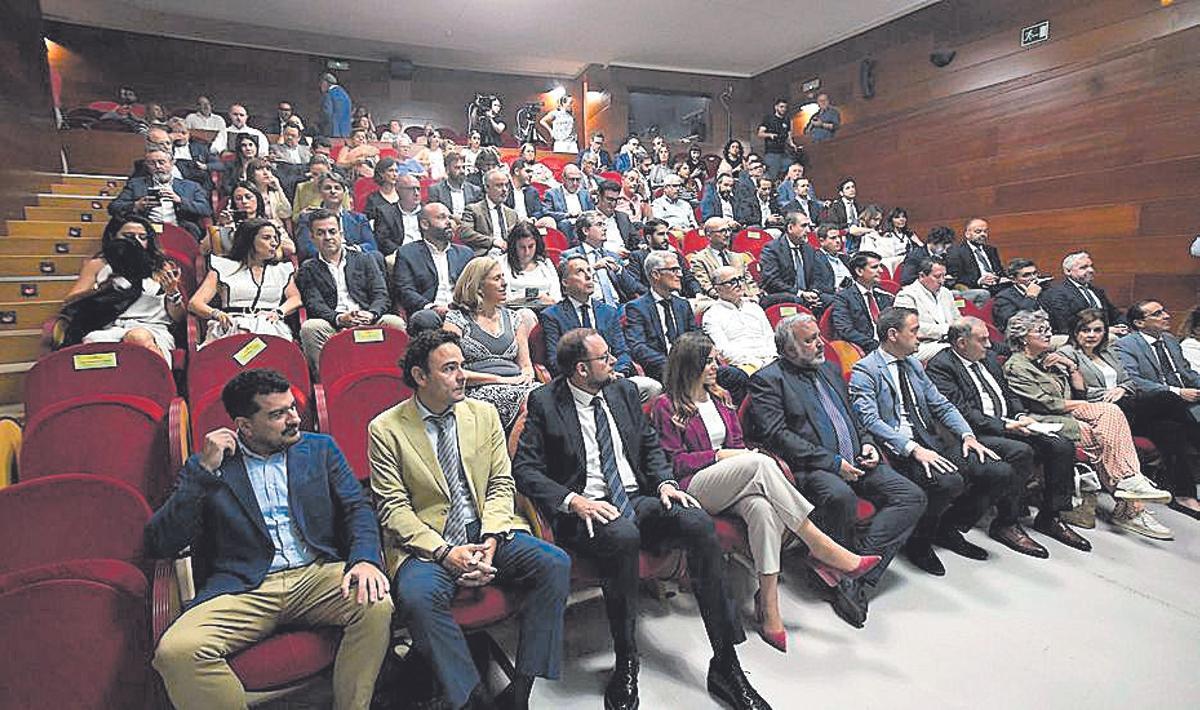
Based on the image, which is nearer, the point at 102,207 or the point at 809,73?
the point at 102,207

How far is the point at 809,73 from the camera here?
27.8 feet

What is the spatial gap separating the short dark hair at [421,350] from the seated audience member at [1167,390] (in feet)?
10.7

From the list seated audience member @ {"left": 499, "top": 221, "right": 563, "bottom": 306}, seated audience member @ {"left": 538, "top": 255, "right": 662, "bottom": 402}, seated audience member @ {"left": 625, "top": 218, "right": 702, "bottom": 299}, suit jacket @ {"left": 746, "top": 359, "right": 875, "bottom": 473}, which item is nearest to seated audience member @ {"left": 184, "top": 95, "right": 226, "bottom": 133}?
seated audience member @ {"left": 625, "top": 218, "right": 702, "bottom": 299}

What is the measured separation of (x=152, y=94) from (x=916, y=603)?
1012cm

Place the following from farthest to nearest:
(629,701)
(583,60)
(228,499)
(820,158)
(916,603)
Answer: (583,60)
(820,158)
(916,603)
(629,701)
(228,499)

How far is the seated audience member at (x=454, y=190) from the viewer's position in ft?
14.2

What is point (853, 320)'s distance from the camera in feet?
11.8

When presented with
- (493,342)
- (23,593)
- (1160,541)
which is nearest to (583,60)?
(493,342)

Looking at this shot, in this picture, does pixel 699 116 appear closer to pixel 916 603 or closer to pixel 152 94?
pixel 152 94

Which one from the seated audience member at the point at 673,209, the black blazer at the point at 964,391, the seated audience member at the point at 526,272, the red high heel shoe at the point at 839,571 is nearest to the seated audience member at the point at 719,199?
the seated audience member at the point at 673,209

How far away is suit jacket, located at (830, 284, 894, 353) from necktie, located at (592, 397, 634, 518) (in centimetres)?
216

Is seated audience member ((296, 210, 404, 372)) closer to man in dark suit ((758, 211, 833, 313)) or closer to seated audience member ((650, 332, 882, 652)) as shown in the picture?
seated audience member ((650, 332, 882, 652))

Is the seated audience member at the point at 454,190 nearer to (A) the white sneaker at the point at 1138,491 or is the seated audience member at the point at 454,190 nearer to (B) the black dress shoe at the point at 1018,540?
(B) the black dress shoe at the point at 1018,540

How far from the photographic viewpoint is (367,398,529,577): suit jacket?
1562mm
